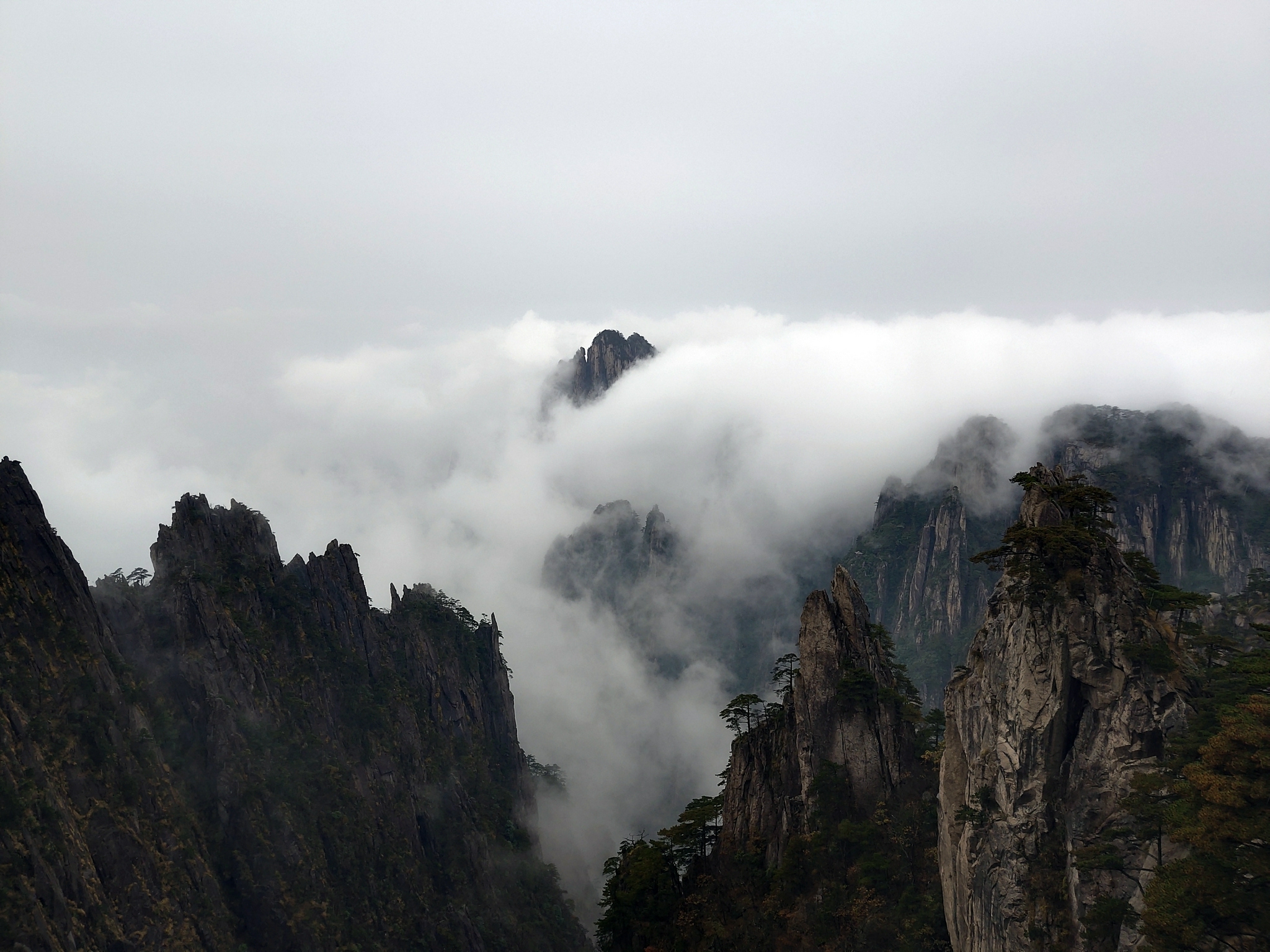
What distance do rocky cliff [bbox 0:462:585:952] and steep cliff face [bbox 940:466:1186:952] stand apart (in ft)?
228

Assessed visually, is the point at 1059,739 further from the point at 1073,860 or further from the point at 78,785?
the point at 78,785

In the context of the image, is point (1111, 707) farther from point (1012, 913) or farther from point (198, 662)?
point (198, 662)

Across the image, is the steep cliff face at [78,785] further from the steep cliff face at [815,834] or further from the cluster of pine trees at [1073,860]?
the steep cliff face at [815,834]

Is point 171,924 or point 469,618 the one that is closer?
point 171,924

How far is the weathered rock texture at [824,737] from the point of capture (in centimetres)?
7556

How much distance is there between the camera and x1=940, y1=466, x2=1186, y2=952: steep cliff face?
44.5m

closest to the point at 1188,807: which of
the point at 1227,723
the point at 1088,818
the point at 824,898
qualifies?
the point at 1227,723

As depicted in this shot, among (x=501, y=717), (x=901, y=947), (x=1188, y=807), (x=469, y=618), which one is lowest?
(x=901, y=947)

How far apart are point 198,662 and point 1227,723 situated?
334ft

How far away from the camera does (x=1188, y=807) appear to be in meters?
38.4

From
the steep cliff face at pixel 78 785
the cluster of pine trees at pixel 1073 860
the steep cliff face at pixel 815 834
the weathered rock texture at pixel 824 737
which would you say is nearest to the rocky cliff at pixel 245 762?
the steep cliff face at pixel 78 785

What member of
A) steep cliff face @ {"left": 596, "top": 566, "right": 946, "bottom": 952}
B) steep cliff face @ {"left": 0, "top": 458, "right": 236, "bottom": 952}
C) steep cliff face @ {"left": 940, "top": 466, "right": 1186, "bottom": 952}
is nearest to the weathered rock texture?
steep cliff face @ {"left": 596, "top": 566, "right": 946, "bottom": 952}

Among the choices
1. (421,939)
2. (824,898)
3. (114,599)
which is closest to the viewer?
(824,898)

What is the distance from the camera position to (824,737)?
77.4m
